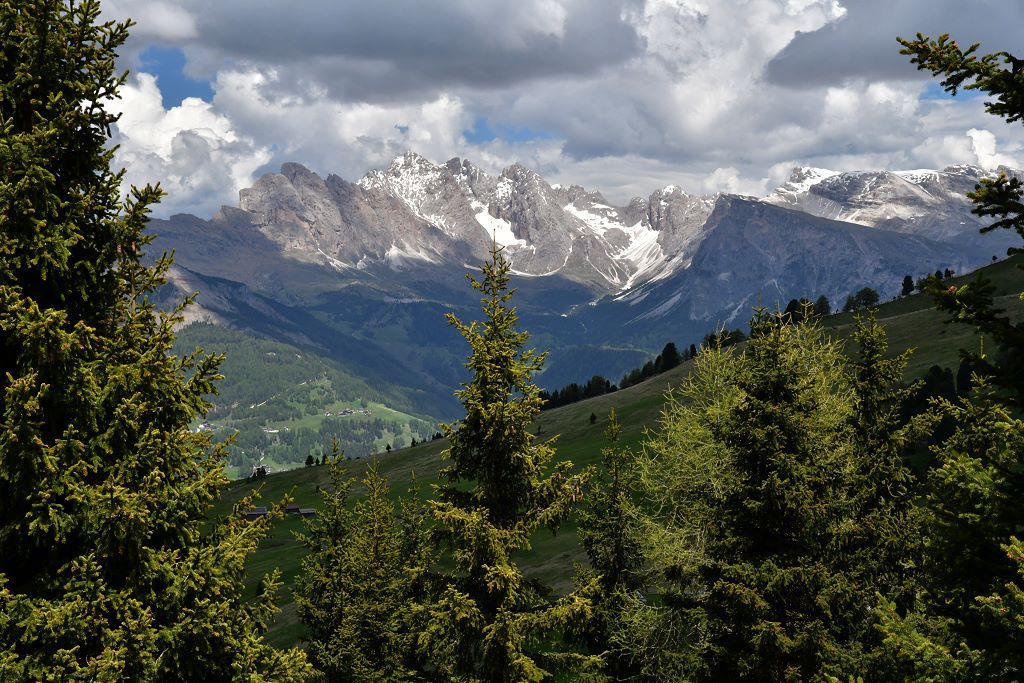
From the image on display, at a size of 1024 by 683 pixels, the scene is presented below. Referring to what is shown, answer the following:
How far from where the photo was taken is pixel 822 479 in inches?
797

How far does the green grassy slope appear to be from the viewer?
72375mm

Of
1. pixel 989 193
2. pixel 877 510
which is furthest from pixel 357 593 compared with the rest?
pixel 989 193

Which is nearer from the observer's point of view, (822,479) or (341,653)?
(822,479)

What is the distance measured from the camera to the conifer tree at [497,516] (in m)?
18.3

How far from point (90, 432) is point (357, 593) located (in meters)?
27.7

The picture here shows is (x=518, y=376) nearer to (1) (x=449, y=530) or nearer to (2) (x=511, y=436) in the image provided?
(2) (x=511, y=436)

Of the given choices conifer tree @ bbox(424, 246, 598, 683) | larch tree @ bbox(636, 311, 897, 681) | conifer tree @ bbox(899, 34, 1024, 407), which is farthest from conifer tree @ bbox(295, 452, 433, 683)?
conifer tree @ bbox(899, 34, 1024, 407)

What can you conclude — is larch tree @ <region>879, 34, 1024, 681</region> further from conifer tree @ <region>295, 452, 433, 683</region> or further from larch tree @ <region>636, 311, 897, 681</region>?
conifer tree @ <region>295, 452, 433, 683</region>

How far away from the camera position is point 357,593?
36.8 m

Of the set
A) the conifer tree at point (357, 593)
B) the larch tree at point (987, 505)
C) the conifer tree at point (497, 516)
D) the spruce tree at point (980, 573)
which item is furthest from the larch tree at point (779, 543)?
the conifer tree at point (357, 593)

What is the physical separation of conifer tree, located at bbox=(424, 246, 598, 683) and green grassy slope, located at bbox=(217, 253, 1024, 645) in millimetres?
39410

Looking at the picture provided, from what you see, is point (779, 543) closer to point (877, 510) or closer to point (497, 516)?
point (877, 510)

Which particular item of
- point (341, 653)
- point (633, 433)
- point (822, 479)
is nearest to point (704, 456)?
point (822, 479)

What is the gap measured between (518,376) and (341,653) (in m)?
22.5
